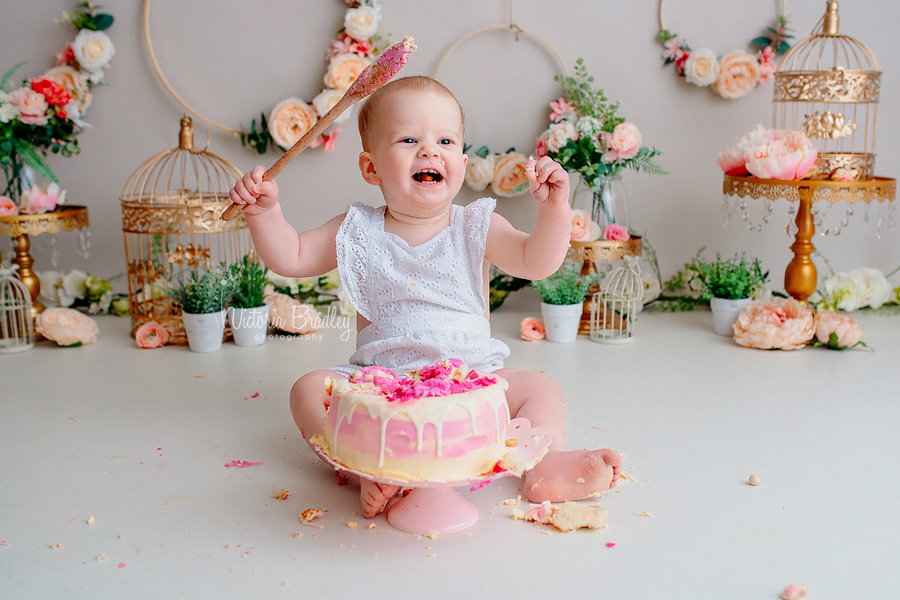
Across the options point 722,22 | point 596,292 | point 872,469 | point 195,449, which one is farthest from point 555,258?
point 722,22

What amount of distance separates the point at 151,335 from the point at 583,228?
135 centimetres

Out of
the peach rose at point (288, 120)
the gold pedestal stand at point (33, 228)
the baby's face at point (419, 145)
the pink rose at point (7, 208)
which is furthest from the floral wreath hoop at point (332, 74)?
the baby's face at point (419, 145)

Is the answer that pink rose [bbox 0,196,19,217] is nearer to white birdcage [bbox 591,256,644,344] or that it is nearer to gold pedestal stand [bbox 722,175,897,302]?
white birdcage [bbox 591,256,644,344]

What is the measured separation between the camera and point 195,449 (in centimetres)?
160

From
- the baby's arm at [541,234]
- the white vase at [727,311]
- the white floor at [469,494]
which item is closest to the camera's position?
the white floor at [469,494]

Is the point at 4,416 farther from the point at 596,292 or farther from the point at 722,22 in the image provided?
the point at 722,22

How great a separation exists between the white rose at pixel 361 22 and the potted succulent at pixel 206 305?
930 mm

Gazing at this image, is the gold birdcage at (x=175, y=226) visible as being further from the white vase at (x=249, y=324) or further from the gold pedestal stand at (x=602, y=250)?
the gold pedestal stand at (x=602, y=250)

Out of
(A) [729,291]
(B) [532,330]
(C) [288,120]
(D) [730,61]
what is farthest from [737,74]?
(C) [288,120]

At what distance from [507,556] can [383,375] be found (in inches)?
13.2

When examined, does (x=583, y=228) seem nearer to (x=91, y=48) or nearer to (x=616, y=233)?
(x=616, y=233)

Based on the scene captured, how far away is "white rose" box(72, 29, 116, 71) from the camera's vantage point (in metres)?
2.65

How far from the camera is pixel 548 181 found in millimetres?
1354

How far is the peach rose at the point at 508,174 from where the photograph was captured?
268cm
